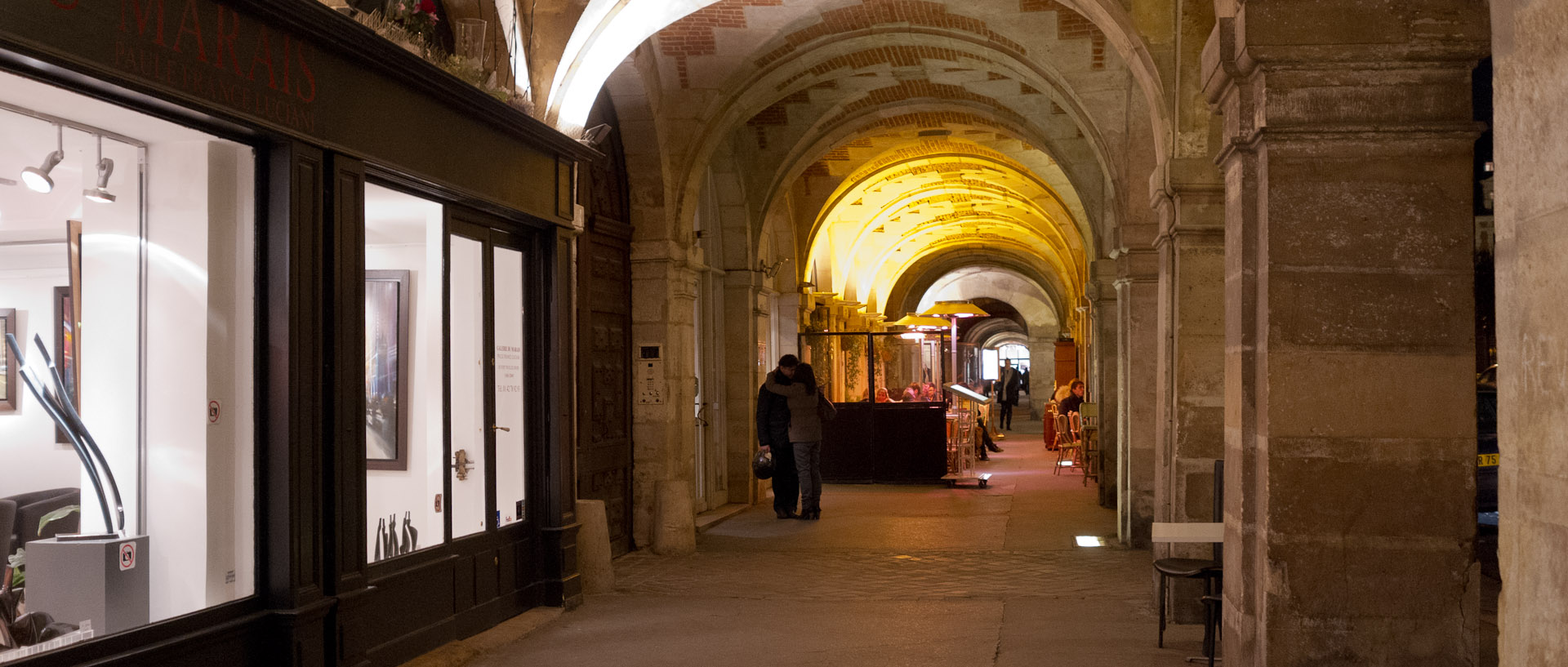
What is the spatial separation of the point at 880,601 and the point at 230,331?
13.2 ft

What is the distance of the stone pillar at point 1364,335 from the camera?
3.52m

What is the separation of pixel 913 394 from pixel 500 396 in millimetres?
10516

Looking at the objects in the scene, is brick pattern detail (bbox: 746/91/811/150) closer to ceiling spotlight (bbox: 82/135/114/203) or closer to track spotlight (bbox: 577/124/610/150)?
track spotlight (bbox: 577/124/610/150)

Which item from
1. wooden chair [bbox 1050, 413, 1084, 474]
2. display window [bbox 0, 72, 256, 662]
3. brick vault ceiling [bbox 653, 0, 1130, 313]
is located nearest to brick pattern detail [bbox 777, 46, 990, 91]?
brick vault ceiling [bbox 653, 0, 1130, 313]

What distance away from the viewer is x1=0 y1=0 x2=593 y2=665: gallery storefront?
3.62 m

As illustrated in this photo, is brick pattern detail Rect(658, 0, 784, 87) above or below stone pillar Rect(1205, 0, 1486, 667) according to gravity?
above

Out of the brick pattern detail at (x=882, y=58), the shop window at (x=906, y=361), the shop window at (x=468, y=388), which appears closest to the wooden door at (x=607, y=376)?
the shop window at (x=468, y=388)

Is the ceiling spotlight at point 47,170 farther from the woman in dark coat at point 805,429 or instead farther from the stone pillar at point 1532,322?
the woman in dark coat at point 805,429

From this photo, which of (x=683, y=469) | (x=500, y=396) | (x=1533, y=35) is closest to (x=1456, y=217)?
(x=1533, y=35)

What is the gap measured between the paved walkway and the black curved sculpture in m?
2.01

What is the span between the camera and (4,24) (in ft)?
10.4

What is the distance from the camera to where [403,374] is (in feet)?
18.7

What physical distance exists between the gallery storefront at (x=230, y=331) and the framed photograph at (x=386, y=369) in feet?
0.05

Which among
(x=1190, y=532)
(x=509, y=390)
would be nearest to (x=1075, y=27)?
(x=509, y=390)
